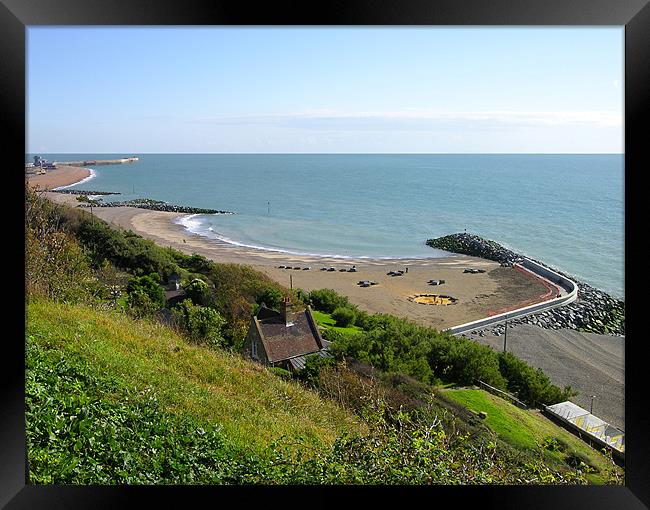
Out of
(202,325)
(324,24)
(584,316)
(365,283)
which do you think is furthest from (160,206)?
(324,24)

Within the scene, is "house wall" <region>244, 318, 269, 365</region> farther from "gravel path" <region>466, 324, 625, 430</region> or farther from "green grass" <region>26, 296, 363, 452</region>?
"gravel path" <region>466, 324, 625, 430</region>

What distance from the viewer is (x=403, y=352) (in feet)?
25.8

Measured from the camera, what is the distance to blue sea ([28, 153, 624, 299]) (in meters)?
14.0

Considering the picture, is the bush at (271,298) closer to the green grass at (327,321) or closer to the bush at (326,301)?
the green grass at (327,321)

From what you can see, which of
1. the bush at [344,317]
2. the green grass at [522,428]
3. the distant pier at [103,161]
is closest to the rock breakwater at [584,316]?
the bush at [344,317]

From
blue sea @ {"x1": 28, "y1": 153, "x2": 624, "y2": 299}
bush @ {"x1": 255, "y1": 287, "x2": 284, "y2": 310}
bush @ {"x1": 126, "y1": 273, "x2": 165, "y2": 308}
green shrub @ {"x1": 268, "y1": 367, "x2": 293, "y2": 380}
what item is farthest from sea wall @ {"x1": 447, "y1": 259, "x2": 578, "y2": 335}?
green shrub @ {"x1": 268, "y1": 367, "x2": 293, "y2": 380}

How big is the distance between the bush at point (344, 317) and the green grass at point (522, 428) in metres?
3.26

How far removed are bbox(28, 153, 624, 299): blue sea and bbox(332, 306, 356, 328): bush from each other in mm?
3057

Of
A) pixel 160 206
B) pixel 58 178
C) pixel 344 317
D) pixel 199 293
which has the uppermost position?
pixel 58 178

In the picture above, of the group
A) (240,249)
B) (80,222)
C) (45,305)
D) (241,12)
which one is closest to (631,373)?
(241,12)

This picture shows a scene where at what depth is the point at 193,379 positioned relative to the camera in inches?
155

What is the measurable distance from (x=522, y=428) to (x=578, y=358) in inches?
198

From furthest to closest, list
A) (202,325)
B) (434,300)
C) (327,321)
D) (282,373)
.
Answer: (434,300)
(327,321)
(202,325)
(282,373)

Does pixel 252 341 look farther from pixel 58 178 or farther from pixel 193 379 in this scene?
pixel 58 178
